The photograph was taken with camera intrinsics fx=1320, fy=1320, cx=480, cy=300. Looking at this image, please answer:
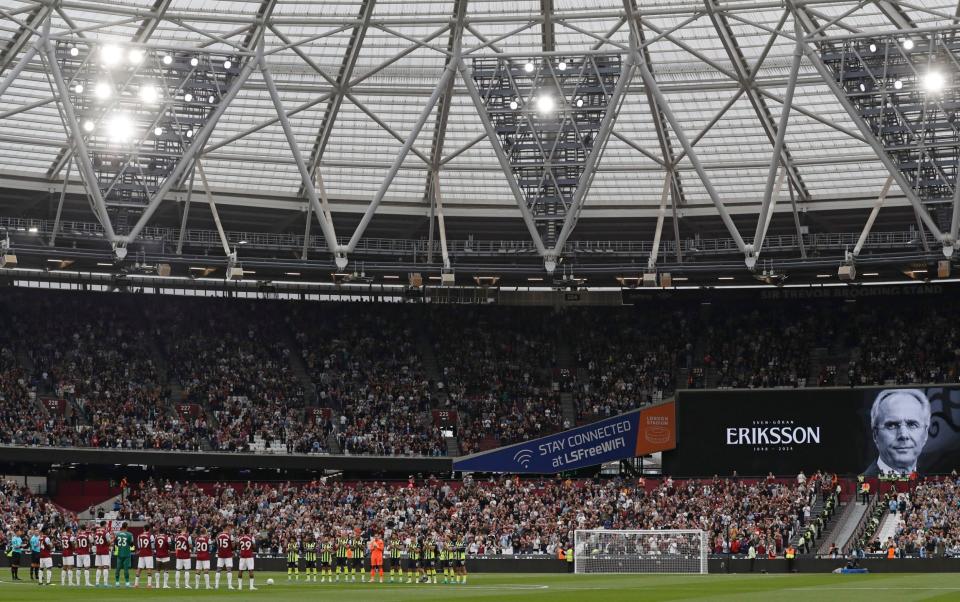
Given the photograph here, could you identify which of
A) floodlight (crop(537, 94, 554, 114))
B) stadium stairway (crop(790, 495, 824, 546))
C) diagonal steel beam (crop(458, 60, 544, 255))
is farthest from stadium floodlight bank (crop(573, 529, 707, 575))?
floodlight (crop(537, 94, 554, 114))

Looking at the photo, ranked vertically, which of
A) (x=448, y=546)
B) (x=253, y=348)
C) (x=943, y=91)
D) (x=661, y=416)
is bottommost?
(x=448, y=546)

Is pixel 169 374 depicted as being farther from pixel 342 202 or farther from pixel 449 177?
pixel 449 177

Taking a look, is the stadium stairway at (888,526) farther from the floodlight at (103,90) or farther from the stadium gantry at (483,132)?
the floodlight at (103,90)

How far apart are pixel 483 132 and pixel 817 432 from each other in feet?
67.8

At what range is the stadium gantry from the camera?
50.6 metres

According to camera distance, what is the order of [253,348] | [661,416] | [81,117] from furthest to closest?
[253,348], [661,416], [81,117]

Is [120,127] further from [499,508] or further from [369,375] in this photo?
[369,375]

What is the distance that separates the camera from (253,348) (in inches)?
2854

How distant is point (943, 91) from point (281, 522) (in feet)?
110

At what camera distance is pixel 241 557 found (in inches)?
1548

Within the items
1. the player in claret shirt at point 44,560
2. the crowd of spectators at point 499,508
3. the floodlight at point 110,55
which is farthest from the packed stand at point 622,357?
the player in claret shirt at point 44,560

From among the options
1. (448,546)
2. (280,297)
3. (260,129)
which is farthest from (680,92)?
(280,297)

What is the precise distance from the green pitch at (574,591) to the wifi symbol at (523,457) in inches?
774

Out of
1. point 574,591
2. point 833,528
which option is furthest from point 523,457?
point 574,591
